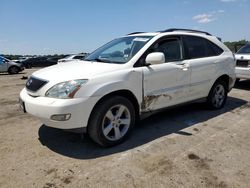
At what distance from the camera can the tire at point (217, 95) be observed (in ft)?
19.5

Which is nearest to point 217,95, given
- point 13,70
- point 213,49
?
point 213,49

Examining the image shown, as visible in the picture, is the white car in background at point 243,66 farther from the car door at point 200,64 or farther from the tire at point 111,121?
the tire at point 111,121

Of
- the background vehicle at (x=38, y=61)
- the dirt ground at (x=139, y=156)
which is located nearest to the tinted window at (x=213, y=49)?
the dirt ground at (x=139, y=156)

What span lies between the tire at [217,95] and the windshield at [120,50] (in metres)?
2.13

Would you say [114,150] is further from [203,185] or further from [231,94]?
[231,94]

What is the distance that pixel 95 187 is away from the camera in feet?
9.88

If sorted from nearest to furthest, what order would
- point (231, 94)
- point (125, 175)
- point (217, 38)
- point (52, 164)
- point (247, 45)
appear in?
point (125, 175) < point (52, 164) < point (217, 38) < point (231, 94) < point (247, 45)

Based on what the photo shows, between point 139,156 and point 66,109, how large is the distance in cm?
120

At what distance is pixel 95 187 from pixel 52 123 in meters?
1.15

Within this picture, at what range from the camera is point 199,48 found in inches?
220

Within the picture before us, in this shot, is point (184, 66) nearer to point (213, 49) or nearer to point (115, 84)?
point (213, 49)

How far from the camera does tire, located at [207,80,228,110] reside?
5941 mm

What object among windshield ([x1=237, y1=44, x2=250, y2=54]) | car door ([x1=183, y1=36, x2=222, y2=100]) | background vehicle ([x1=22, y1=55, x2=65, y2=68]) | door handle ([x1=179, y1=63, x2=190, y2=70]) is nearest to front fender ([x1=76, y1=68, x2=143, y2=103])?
door handle ([x1=179, y1=63, x2=190, y2=70])

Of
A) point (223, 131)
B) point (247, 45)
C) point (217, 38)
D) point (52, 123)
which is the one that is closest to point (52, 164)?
point (52, 123)
